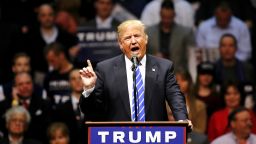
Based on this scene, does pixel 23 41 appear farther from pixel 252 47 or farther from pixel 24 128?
pixel 252 47

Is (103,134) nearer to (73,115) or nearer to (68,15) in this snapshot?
(73,115)

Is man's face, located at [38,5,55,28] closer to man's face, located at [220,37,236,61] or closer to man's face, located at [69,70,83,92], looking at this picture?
man's face, located at [69,70,83,92]

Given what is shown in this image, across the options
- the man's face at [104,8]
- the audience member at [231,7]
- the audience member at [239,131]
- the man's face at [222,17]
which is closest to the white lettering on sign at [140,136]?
the audience member at [239,131]

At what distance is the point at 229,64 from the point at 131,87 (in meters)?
4.68

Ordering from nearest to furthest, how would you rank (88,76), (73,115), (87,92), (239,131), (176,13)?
(88,76)
(87,92)
(239,131)
(73,115)
(176,13)

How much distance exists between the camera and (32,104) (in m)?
9.91

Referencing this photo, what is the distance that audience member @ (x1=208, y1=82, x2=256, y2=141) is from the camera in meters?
9.51

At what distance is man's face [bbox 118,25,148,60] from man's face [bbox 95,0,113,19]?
5489mm

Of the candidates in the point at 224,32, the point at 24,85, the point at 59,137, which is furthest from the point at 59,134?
the point at 224,32

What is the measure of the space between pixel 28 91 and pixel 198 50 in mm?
2234

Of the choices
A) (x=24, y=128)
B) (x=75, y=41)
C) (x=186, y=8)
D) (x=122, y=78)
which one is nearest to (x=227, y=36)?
(x=186, y=8)

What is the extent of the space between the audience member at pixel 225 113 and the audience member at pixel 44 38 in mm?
2416

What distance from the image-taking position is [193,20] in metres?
11.9

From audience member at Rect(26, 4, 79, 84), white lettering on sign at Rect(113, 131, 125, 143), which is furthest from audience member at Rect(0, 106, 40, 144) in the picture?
white lettering on sign at Rect(113, 131, 125, 143)
